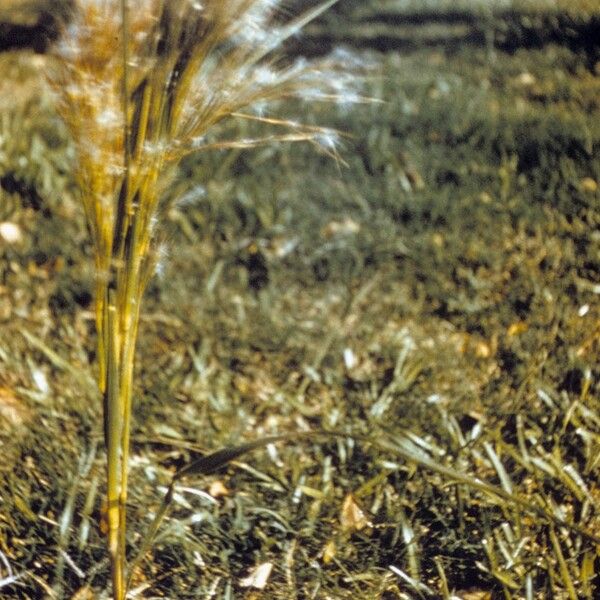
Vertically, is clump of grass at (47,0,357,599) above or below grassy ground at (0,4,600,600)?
above

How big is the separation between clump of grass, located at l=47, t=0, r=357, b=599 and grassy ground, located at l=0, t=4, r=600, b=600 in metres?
0.47

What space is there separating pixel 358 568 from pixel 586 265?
124cm

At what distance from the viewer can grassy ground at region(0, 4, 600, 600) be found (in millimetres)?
1654

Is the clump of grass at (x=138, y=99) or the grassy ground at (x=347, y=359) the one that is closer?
the clump of grass at (x=138, y=99)

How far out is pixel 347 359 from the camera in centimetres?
223

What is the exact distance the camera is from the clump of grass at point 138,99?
1151 millimetres

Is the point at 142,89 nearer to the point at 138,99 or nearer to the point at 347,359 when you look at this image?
the point at 138,99

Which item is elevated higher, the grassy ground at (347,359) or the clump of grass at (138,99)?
the clump of grass at (138,99)

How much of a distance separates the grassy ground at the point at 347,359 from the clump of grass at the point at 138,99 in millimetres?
474

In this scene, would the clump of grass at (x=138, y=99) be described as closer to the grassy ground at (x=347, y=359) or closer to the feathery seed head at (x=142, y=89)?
the feathery seed head at (x=142, y=89)

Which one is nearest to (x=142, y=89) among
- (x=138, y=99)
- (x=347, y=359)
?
(x=138, y=99)

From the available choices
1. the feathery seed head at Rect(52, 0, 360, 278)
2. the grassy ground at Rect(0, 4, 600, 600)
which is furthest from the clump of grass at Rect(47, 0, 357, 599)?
the grassy ground at Rect(0, 4, 600, 600)

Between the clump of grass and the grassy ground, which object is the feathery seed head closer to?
the clump of grass

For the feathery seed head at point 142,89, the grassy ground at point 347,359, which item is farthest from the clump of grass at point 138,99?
the grassy ground at point 347,359
